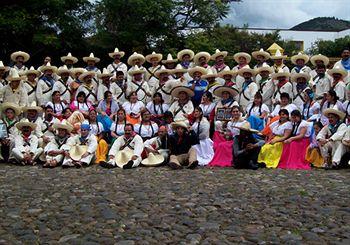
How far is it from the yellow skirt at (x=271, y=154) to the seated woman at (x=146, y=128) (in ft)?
8.18

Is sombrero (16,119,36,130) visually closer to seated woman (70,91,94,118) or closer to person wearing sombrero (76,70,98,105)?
seated woman (70,91,94,118)

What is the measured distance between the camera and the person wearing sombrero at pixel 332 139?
411 inches

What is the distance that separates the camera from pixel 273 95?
1230 cm

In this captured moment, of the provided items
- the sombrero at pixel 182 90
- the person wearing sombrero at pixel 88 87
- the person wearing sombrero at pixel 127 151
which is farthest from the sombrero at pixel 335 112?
the person wearing sombrero at pixel 88 87

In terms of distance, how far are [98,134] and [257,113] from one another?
144 inches

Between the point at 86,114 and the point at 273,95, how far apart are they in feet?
14.7

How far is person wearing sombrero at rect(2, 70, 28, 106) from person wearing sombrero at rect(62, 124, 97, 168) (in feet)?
7.20

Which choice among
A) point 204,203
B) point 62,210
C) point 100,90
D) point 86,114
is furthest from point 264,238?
point 100,90

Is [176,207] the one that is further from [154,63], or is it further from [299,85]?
[154,63]

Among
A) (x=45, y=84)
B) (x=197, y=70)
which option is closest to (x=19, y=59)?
(x=45, y=84)

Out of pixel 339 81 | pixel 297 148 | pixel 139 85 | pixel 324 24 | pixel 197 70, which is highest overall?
pixel 324 24

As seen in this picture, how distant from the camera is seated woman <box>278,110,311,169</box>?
10781 millimetres

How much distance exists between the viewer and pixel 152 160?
11.0m

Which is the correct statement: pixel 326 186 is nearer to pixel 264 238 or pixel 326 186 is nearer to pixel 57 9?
pixel 264 238
